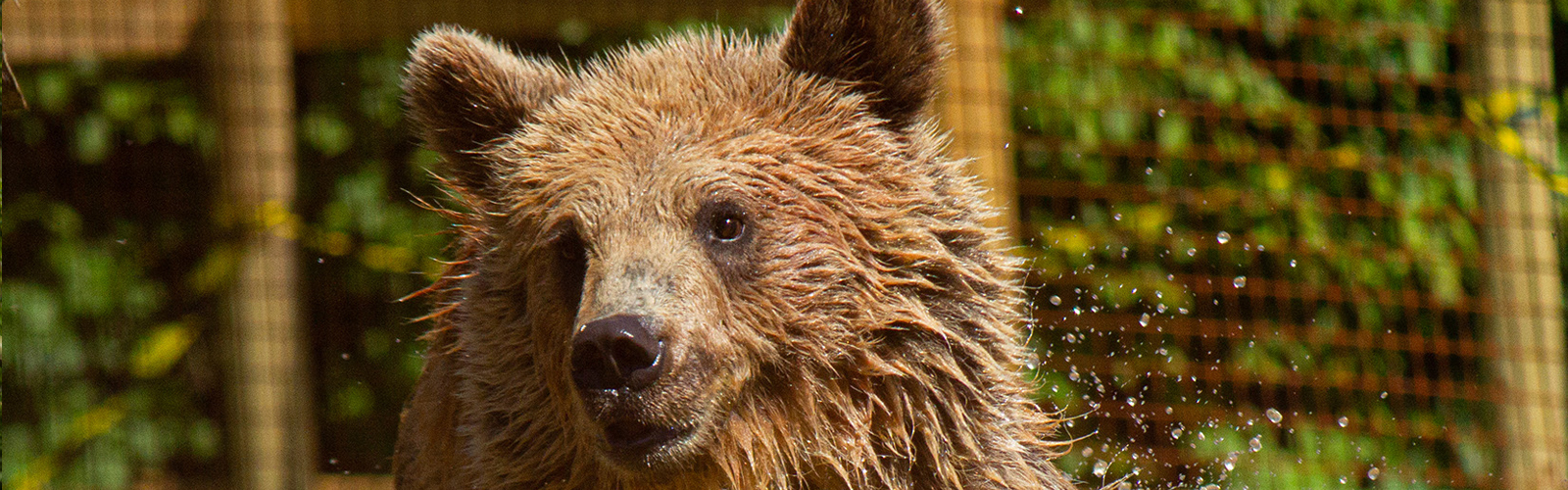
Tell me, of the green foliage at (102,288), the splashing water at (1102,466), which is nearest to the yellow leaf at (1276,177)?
the splashing water at (1102,466)

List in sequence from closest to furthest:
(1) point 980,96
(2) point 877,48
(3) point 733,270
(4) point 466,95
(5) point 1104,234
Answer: (3) point 733,270
(2) point 877,48
(4) point 466,95
(1) point 980,96
(5) point 1104,234

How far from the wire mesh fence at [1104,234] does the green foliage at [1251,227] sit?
0.04 ft

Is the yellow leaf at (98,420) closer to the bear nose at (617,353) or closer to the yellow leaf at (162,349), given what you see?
the yellow leaf at (162,349)

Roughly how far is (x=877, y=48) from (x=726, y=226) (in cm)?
51

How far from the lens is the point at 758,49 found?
3010mm

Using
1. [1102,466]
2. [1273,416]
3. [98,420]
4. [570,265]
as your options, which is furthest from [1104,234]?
[98,420]

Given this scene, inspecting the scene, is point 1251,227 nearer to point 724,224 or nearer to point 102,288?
point 724,224

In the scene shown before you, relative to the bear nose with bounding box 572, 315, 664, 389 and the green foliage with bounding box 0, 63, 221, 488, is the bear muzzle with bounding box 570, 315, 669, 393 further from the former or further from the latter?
the green foliage with bounding box 0, 63, 221, 488

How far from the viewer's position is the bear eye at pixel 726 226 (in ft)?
8.52

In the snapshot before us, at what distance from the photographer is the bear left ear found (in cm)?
277

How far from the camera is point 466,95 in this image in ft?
9.79

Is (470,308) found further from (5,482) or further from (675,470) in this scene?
(5,482)

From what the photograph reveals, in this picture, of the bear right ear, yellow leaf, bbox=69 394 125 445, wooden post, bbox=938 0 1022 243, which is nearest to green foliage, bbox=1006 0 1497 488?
wooden post, bbox=938 0 1022 243

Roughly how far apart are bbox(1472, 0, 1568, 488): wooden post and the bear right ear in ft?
11.5
